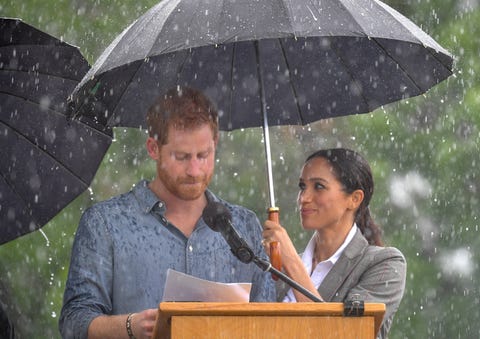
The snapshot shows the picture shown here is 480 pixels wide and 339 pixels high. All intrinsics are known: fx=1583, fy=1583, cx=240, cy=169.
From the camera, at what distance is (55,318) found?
11023mm

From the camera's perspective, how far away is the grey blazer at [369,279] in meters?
6.63

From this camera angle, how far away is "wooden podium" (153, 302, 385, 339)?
486cm

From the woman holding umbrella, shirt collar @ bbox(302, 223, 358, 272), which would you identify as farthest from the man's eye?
shirt collar @ bbox(302, 223, 358, 272)

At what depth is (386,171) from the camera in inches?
441

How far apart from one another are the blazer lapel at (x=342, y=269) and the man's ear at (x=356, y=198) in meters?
0.18

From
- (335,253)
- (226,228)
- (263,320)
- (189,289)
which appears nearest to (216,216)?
(226,228)

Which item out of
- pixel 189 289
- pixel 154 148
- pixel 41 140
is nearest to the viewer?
pixel 189 289

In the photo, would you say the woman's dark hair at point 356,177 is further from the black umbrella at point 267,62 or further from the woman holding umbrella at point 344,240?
the black umbrella at point 267,62

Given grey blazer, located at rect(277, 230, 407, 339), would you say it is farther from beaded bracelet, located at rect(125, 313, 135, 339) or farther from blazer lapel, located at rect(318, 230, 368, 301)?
beaded bracelet, located at rect(125, 313, 135, 339)

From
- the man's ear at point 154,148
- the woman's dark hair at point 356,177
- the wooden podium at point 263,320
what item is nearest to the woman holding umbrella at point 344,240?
the woman's dark hair at point 356,177

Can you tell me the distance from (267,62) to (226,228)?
1.62 m

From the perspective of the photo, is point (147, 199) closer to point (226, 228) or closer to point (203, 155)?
point (203, 155)

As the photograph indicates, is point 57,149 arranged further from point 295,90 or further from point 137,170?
point 137,170

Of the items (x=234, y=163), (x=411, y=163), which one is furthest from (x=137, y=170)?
(x=411, y=163)
